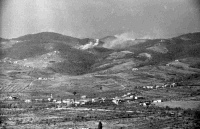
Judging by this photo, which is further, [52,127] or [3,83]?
[3,83]

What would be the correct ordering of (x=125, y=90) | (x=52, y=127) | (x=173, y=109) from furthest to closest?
(x=125, y=90)
(x=173, y=109)
(x=52, y=127)

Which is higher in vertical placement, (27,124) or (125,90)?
(125,90)

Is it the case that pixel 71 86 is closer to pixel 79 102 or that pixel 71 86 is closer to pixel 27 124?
pixel 79 102

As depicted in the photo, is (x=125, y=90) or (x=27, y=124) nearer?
(x=27, y=124)

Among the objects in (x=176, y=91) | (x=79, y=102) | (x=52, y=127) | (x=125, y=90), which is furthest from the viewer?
(x=125, y=90)

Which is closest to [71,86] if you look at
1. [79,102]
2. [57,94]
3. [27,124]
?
[57,94]

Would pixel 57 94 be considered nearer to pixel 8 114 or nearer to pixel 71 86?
pixel 71 86

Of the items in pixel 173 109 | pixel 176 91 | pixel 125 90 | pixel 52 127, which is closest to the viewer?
pixel 52 127

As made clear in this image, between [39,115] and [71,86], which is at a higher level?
[71,86]

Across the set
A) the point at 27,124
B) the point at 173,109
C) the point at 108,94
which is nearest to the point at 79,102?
the point at 108,94
